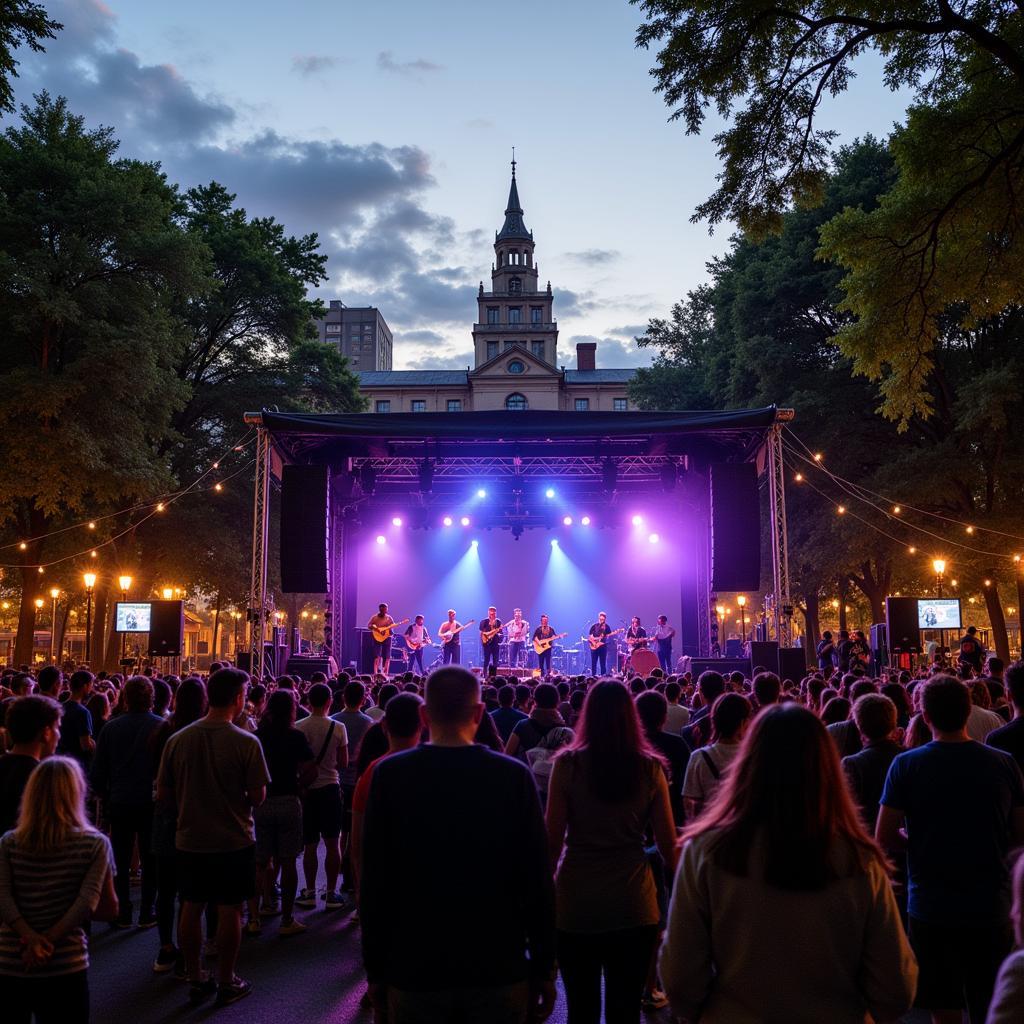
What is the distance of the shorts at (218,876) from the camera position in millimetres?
4992

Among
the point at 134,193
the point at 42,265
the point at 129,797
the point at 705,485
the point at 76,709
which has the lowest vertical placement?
the point at 129,797

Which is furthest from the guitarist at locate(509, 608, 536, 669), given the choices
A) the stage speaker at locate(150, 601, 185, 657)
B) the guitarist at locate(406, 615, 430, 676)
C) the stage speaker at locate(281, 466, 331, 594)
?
the stage speaker at locate(150, 601, 185, 657)

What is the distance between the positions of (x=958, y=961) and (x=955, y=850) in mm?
447

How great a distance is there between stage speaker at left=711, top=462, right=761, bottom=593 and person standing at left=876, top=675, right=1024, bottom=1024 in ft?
45.8

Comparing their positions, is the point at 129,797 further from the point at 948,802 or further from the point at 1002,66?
the point at 1002,66

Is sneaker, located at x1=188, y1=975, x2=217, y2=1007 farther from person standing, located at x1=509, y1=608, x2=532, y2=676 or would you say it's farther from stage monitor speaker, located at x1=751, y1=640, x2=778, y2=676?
person standing, located at x1=509, y1=608, x2=532, y2=676

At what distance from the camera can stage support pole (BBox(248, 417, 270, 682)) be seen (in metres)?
16.4

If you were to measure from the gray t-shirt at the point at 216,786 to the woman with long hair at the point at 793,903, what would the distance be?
332 cm

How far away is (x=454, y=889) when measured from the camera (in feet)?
8.81

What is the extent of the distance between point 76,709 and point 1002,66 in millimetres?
Answer: 11291

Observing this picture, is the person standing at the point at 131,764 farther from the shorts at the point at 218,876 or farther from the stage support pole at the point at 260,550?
the stage support pole at the point at 260,550

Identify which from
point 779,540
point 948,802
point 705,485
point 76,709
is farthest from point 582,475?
point 948,802

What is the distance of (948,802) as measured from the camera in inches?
143

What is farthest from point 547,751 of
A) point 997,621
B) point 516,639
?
point 997,621
